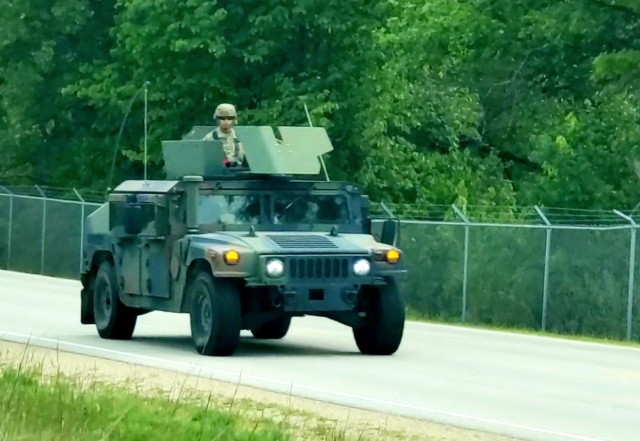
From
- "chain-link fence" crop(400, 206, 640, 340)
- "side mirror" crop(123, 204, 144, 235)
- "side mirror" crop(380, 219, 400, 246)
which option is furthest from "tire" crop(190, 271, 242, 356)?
"chain-link fence" crop(400, 206, 640, 340)

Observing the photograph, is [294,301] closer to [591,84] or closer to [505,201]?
[591,84]

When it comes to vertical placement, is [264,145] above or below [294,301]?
above

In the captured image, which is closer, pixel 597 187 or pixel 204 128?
pixel 204 128

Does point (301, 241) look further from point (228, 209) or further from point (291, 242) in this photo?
point (228, 209)

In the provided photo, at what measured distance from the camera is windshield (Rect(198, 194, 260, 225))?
19.7m

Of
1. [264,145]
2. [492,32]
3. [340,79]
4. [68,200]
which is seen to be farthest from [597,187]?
[264,145]

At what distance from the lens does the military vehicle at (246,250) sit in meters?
18.5

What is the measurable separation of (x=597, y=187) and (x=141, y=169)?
14.0m

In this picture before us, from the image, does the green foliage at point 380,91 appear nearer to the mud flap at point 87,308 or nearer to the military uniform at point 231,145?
the mud flap at point 87,308

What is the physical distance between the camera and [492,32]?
39188 millimetres

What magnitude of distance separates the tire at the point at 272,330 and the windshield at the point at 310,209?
67.8 inches

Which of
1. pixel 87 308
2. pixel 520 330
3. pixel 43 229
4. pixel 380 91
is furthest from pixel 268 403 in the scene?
pixel 43 229

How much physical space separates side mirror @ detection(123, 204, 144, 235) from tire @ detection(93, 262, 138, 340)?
105cm

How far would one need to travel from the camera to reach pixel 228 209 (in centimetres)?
1984
